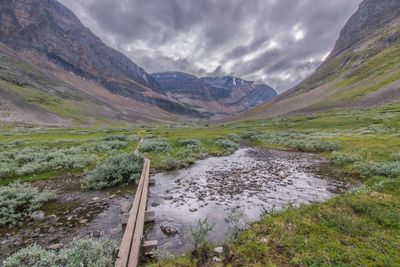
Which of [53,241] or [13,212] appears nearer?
[53,241]

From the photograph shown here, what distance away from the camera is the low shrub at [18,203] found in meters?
12.2

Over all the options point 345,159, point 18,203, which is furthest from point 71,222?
point 345,159

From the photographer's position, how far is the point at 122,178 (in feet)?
60.1

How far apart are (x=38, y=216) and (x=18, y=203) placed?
1974 millimetres

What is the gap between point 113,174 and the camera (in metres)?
18.3

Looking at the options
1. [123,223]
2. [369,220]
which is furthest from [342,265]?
[123,223]

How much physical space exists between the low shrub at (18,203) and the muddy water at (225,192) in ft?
19.8

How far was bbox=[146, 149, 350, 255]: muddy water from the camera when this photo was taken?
451 inches

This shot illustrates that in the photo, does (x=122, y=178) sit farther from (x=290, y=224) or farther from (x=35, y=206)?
(x=290, y=224)

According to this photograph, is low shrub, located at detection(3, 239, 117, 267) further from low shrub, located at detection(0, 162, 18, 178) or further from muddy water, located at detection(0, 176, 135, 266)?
low shrub, located at detection(0, 162, 18, 178)

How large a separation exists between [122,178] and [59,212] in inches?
215

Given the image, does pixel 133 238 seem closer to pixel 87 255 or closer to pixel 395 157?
pixel 87 255

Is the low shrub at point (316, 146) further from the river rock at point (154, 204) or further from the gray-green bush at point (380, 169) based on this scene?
the river rock at point (154, 204)

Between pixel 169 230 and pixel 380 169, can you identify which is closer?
pixel 169 230
